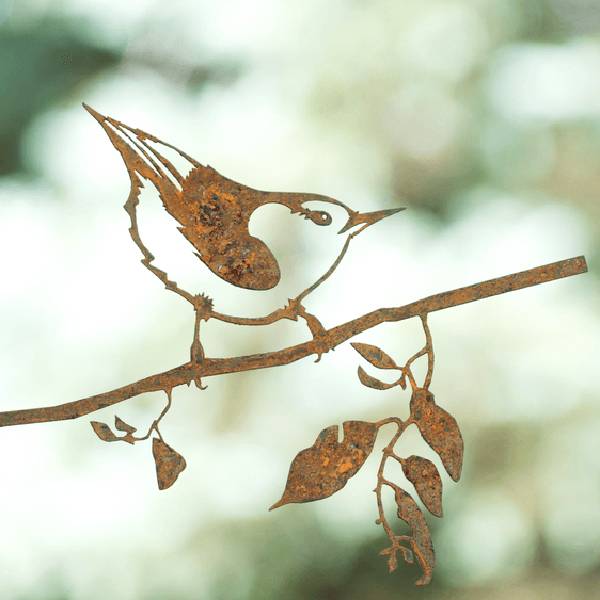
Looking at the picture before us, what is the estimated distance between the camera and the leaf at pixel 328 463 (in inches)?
24.0

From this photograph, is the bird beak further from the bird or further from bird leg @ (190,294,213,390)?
bird leg @ (190,294,213,390)

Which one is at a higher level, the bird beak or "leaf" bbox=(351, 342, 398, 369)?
the bird beak

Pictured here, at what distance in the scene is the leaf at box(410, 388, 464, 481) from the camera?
0.61 metres

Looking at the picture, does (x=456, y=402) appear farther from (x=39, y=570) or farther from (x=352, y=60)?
(x=39, y=570)

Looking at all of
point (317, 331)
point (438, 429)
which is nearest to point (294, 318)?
point (317, 331)

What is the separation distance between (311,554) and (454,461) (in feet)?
1.95

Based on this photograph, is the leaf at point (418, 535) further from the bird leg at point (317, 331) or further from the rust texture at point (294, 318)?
the bird leg at point (317, 331)

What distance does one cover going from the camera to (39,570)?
3.68 feet

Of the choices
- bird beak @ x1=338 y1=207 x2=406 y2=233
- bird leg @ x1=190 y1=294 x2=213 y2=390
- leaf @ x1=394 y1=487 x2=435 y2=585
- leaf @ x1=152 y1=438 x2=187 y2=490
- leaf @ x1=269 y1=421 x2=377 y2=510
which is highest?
bird beak @ x1=338 y1=207 x2=406 y2=233

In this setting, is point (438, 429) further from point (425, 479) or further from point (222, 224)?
point (222, 224)

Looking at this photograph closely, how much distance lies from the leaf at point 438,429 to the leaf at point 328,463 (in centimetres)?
3

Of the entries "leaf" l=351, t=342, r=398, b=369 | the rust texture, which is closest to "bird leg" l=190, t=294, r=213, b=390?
the rust texture

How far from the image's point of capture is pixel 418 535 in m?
0.60

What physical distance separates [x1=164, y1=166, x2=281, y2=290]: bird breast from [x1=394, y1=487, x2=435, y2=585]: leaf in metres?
0.17
